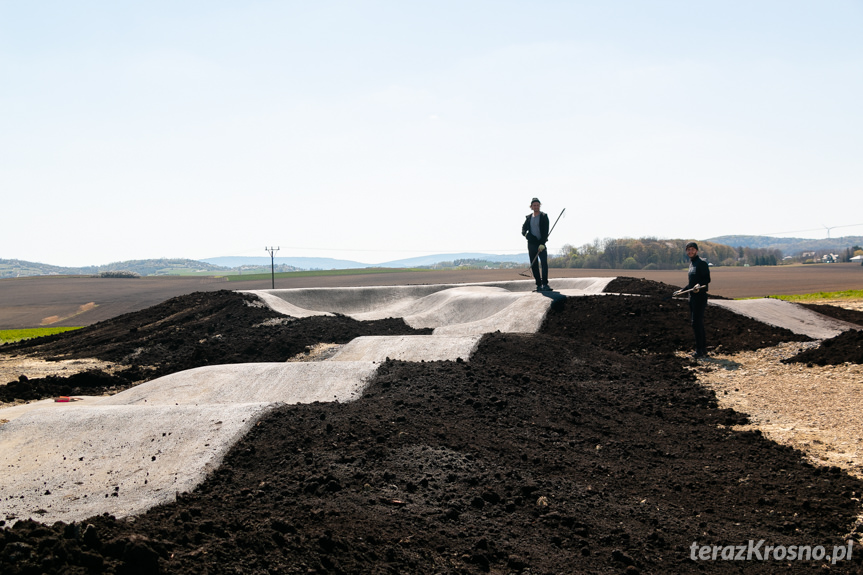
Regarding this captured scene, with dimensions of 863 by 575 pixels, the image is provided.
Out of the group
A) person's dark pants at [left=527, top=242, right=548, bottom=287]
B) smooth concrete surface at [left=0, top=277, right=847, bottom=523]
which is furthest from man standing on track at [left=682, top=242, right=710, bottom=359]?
person's dark pants at [left=527, top=242, right=548, bottom=287]

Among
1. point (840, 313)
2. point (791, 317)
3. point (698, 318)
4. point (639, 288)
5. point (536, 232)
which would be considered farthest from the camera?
point (639, 288)

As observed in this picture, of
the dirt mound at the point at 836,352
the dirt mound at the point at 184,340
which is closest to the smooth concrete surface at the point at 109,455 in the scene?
the dirt mound at the point at 184,340

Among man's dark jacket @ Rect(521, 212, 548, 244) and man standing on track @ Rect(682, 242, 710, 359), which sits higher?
man's dark jacket @ Rect(521, 212, 548, 244)

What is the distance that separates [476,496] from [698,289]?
7.88m

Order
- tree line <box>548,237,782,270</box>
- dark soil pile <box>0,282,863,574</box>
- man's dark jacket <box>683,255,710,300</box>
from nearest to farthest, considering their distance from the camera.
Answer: dark soil pile <box>0,282,863,574</box>
man's dark jacket <box>683,255,710,300</box>
tree line <box>548,237,782,270</box>

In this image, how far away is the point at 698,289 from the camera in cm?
1076

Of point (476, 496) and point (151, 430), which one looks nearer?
point (476, 496)

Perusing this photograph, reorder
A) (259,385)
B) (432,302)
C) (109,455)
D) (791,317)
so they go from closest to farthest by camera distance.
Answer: (109,455) < (259,385) < (791,317) < (432,302)

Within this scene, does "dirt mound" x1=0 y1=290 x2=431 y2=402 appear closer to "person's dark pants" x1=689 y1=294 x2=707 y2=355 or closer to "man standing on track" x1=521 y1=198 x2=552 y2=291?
"man standing on track" x1=521 y1=198 x2=552 y2=291

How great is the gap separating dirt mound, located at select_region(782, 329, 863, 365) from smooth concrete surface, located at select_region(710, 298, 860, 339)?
2.07 meters

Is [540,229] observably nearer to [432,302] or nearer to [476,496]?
[432,302]

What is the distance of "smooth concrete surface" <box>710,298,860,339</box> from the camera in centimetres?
1300

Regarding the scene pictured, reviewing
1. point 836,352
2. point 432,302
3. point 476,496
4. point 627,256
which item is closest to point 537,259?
point 432,302

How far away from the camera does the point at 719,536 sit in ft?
14.2
